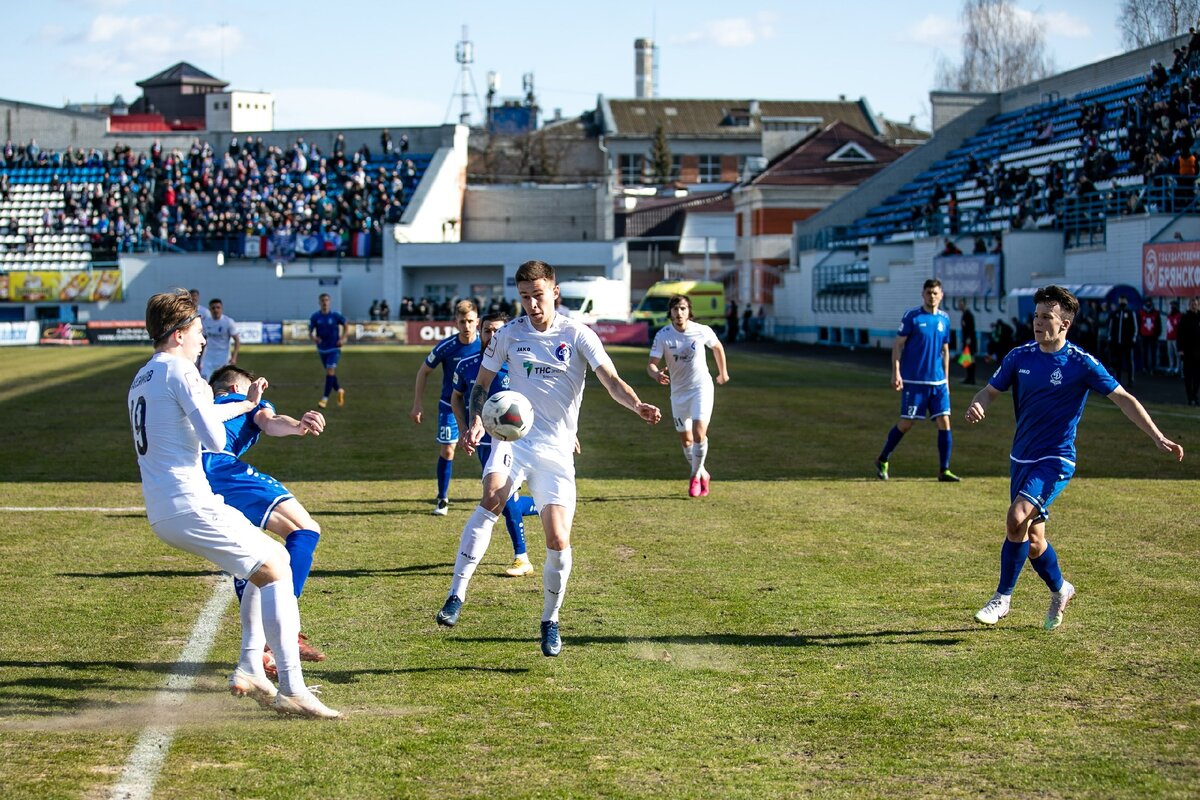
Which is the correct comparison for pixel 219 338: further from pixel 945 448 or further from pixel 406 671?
pixel 406 671

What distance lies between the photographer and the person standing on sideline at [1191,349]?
25.5 m

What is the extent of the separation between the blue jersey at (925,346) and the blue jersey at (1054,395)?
717cm

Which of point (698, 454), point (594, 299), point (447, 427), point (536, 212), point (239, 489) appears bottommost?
point (698, 454)

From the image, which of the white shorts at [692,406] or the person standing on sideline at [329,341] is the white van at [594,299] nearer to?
the person standing on sideline at [329,341]

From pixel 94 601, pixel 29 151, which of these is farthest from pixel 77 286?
pixel 94 601

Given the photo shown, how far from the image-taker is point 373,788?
18.7 feet

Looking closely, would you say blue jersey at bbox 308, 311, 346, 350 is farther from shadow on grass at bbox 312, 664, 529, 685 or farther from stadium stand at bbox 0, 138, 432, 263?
stadium stand at bbox 0, 138, 432, 263

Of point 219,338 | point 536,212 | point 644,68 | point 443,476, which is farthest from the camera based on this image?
point 644,68

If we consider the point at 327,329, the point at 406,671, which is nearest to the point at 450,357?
the point at 406,671

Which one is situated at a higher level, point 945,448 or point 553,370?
point 553,370

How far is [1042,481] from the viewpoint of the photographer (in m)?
8.48

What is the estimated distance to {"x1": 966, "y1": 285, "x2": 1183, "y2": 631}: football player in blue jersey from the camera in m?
8.45

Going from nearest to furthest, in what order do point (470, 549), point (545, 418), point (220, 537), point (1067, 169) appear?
point (220, 537) → point (545, 418) → point (470, 549) → point (1067, 169)

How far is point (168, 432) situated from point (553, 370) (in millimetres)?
2548
